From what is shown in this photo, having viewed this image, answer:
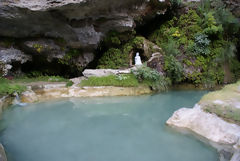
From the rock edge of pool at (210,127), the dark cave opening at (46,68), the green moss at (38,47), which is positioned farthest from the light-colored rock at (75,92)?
the dark cave opening at (46,68)

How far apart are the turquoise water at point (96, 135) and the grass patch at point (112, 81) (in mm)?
1675

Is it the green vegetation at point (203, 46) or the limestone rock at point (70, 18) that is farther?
the green vegetation at point (203, 46)

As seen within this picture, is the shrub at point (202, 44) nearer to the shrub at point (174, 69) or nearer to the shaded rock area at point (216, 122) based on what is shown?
the shrub at point (174, 69)

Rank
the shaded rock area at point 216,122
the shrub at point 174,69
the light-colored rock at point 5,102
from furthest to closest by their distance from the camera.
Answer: the shrub at point 174,69
the light-colored rock at point 5,102
the shaded rock area at point 216,122

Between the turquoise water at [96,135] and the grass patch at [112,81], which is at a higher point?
the grass patch at [112,81]

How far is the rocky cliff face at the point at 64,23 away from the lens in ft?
26.0

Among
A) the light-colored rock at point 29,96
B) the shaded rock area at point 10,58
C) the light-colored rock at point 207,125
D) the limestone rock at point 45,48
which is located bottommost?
the light-colored rock at point 207,125

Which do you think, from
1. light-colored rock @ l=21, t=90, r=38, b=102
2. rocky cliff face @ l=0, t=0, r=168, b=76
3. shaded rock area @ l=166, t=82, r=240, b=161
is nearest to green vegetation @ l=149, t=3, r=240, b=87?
rocky cliff face @ l=0, t=0, r=168, b=76

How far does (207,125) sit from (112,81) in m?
5.15

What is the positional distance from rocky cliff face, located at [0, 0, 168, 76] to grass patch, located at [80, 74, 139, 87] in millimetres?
2993

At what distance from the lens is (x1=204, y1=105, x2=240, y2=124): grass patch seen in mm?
4047

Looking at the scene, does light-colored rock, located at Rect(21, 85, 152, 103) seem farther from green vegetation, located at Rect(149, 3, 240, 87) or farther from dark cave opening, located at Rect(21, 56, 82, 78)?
dark cave opening, located at Rect(21, 56, 82, 78)

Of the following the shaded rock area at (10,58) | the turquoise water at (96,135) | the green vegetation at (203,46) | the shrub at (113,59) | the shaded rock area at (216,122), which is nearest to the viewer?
the turquoise water at (96,135)

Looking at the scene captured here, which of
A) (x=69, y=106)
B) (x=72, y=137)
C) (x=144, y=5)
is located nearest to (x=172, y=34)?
(x=144, y=5)
